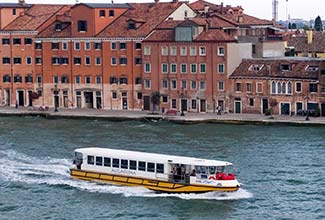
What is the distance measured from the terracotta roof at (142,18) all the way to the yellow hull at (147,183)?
28197mm

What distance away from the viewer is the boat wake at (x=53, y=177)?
42.3 m

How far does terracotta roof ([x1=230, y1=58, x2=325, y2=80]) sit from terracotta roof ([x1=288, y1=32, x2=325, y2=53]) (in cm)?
1597

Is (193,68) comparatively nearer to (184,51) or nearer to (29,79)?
(184,51)

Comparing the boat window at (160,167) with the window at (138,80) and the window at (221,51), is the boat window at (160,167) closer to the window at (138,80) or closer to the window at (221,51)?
the window at (221,51)

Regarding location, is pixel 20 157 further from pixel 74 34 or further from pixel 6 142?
pixel 74 34

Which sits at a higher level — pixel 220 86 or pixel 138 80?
pixel 138 80

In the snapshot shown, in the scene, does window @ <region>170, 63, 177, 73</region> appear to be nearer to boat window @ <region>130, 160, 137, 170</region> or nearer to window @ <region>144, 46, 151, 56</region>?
window @ <region>144, 46, 151, 56</region>

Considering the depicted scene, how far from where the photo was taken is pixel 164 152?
175ft

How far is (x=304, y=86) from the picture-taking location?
6675 cm

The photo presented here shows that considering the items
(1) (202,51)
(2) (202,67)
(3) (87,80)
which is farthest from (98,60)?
(1) (202,51)

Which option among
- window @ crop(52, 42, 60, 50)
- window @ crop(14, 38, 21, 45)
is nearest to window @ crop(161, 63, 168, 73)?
window @ crop(52, 42, 60, 50)

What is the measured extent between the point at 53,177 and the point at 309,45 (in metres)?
44.1

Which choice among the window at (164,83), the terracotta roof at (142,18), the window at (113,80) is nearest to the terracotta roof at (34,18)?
the terracotta roof at (142,18)

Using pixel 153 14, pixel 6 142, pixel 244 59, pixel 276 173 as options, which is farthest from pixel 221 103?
pixel 276 173
